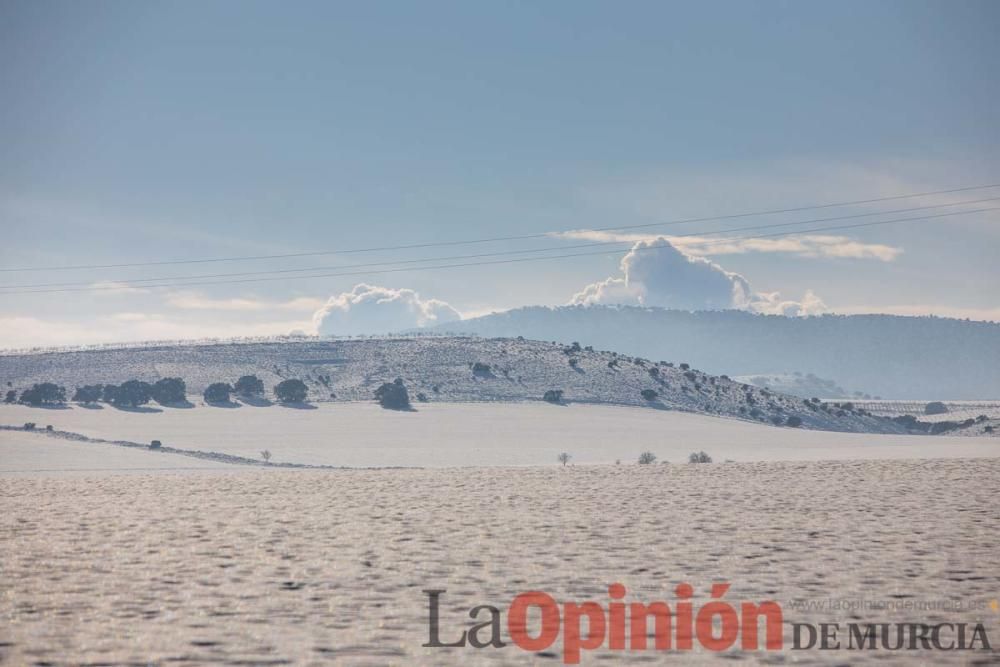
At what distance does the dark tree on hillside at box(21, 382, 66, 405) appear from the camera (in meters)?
116

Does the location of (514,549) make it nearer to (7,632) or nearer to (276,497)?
(7,632)

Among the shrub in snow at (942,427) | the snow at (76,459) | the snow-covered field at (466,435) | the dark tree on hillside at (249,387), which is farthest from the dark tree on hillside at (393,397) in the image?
the shrub in snow at (942,427)

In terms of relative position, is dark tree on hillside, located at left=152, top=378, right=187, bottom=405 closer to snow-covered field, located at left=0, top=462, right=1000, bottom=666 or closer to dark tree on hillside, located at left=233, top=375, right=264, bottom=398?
dark tree on hillside, located at left=233, top=375, right=264, bottom=398

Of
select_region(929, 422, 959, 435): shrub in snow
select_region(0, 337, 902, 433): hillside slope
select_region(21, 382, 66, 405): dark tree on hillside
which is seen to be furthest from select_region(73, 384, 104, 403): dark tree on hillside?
select_region(929, 422, 959, 435): shrub in snow

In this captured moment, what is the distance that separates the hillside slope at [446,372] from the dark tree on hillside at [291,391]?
3.76 m

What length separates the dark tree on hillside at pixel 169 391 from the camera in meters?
122

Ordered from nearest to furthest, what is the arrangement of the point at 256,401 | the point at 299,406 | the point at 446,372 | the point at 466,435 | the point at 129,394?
the point at 466,435, the point at 129,394, the point at 299,406, the point at 256,401, the point at 446,372

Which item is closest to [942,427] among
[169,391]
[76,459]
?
[169,391]

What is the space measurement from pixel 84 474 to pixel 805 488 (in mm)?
38368

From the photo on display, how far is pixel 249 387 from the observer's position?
128 metres

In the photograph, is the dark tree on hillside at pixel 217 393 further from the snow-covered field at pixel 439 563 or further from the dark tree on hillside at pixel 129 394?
the snow-covered field at pixel 439 563

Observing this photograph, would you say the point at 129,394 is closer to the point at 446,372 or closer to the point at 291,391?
the point at 291,391

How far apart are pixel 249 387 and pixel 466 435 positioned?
4366cm

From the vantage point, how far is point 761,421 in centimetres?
12219
